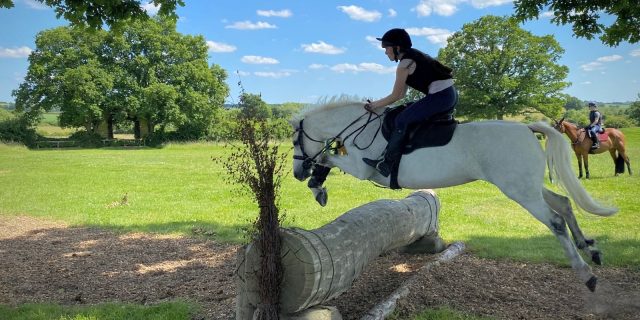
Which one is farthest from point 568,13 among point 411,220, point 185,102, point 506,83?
point 185,102

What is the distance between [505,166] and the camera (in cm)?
492

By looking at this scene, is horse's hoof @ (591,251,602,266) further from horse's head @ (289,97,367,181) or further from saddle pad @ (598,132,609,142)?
saddle pad @ (598,132,609,142)

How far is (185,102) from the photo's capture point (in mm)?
53312

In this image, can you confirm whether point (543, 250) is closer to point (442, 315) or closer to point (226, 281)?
point (442, 315)

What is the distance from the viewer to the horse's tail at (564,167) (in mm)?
5082

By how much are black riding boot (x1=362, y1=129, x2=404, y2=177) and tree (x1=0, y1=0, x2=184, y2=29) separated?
17.2 ft

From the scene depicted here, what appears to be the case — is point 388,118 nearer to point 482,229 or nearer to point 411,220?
point 411,220

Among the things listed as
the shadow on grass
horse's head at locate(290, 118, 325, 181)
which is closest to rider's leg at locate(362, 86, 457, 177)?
horse's head at locate(290, 118, 325, 181)

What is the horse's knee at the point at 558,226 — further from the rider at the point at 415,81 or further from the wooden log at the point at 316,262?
the wooden log at the point at 316,262

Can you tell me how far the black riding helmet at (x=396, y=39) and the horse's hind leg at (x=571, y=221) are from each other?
2.24 metres

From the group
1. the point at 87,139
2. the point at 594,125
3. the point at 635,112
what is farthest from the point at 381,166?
the point at 635,112

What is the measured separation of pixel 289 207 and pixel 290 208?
0.15 m

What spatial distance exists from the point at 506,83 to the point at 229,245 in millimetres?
43402

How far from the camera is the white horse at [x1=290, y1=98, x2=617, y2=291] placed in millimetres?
4867
